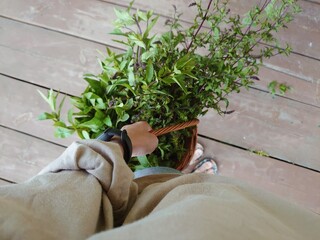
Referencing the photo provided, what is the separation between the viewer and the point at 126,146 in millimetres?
824

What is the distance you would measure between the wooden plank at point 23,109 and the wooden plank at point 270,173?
0.52 meters

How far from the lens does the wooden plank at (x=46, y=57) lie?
51.1 inches

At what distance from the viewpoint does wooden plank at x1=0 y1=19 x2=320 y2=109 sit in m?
1.30

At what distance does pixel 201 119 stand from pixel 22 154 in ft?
1.99

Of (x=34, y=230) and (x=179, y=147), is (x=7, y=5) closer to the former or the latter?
(x=179, y=147)

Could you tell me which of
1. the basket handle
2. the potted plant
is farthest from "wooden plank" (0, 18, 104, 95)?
the basket handle

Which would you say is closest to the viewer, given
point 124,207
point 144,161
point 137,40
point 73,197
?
point 73,197

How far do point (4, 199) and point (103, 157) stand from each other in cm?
22

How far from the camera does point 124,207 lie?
2.14ft

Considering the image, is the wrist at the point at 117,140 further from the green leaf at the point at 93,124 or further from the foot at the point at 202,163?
the foot at the point at 202,163

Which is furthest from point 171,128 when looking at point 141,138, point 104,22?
point 104,22

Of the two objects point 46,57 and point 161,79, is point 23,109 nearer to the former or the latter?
point 46,57

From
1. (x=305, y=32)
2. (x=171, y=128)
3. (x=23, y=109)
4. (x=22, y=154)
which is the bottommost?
(x=22, y=154)

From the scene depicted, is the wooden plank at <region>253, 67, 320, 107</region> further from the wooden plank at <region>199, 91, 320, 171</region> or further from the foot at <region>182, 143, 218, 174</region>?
the foot at <region>182, 143, 218, 174</region>
